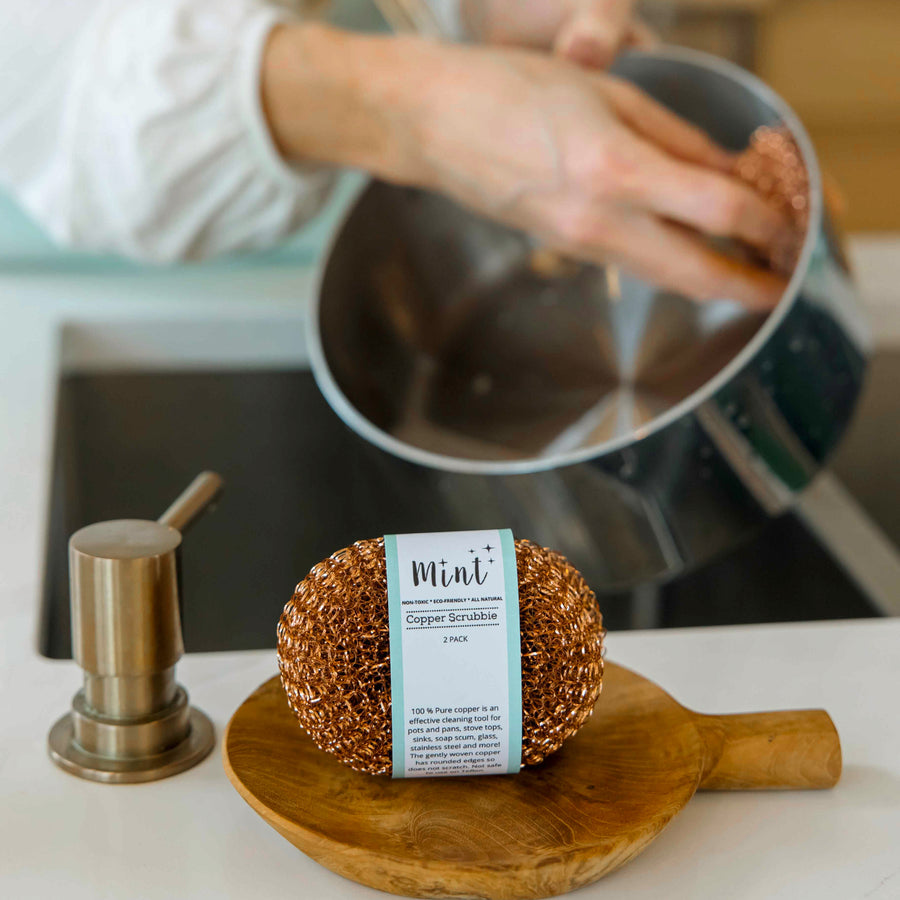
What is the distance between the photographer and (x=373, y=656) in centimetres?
28

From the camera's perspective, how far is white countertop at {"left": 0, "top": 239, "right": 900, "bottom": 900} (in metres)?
0.29

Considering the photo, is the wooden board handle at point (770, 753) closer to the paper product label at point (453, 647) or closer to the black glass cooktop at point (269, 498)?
the paper product label at point (453, 647)

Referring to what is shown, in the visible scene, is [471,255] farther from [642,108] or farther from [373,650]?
[373,650]

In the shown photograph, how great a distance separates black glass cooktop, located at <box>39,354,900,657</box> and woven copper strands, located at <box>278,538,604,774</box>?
0.52ft

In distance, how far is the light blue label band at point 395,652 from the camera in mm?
280

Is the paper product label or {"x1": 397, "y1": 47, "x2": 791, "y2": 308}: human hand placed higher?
{"x1": 397, "y1": 47, "x2": 791, "y2": 308}: human hand

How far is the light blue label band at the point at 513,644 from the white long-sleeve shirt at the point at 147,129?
0.36 metres

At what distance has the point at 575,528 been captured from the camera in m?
0.47

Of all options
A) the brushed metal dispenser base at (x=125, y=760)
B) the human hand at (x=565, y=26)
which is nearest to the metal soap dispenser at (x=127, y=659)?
the brushed metal dispenser base at (x=125, y=760)

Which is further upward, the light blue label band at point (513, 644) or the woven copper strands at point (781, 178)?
the woven copper strands at point (781, 178)

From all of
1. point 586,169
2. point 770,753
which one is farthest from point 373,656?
point 586,169

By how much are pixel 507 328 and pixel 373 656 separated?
0.46 meters

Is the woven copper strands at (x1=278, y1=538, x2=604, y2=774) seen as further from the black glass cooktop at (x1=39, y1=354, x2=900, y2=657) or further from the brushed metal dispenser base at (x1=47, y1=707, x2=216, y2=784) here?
the black glass cooktop at (x1=39, y1=354, x2=900, y2=657)

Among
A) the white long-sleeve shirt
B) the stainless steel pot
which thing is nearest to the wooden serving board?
the stainless steel pot
